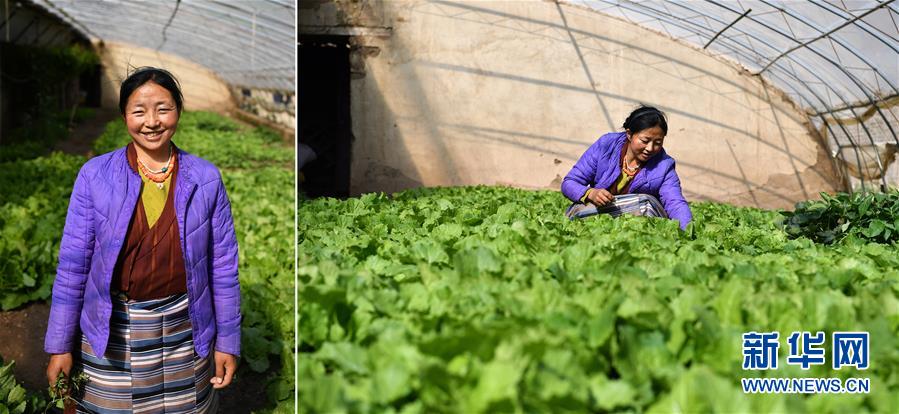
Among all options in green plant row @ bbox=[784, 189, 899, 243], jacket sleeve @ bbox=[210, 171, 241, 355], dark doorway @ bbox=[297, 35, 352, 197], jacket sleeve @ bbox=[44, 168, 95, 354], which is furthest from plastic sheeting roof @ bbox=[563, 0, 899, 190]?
jacket sleeve @ bbox=[44, 168, 95, 354]

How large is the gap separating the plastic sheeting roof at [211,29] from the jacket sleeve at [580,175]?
32.2ft

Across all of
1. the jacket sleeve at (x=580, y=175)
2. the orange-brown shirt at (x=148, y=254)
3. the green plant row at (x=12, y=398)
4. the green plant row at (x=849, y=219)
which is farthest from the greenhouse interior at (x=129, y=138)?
the green plant row at (x=849, y=219)

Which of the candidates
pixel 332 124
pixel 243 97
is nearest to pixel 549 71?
pixel 332 124

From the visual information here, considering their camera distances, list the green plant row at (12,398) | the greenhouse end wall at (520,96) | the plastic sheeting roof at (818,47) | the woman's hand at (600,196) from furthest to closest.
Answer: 1. the greenhouse end wall at (520,96)
2. the plastic sheeting roof at (818,47)
3. the woman's hand at (600,196)
4. the green plant row at (12,398)

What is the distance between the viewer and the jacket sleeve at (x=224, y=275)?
8.85 feet

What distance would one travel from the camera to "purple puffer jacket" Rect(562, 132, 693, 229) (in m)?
4.36

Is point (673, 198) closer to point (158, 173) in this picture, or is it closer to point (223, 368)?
point (223, 368)

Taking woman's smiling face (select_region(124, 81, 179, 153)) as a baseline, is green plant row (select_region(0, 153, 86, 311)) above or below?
below

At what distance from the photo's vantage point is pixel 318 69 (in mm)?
14914

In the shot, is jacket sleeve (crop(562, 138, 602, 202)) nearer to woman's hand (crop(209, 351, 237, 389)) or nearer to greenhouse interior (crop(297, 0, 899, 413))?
greenhouse interior (crop(297, 0, 899, 413))

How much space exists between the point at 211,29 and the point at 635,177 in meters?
17.9

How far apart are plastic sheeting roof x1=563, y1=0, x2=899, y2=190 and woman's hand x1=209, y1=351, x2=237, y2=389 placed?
34.8 ft

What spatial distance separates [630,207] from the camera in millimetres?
4504

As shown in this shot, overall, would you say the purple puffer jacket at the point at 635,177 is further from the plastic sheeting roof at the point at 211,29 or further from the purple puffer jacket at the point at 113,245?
the plastic sheeting roof at the point at 211,29
